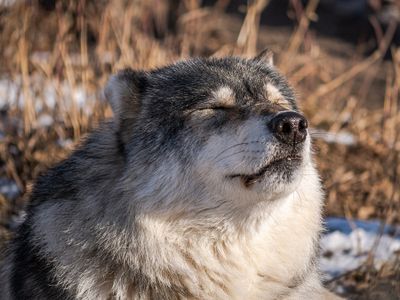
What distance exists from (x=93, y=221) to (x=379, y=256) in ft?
8.88

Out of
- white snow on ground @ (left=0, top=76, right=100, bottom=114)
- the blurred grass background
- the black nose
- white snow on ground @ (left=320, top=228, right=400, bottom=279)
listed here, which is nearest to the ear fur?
the black nose

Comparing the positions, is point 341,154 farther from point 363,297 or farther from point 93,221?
point 93,221

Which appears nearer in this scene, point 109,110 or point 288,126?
point 288,126

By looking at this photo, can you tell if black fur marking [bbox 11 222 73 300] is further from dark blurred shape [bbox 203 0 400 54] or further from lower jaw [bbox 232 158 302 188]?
dark blurred shape [bbox 203 0 400 54]

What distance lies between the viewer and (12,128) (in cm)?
674

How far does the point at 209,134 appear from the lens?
377 cm

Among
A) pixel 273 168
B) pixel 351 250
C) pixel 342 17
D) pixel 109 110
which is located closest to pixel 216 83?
pixel 273 168

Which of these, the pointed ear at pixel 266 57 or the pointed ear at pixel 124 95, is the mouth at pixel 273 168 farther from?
the pointed ear at pixel 266 57

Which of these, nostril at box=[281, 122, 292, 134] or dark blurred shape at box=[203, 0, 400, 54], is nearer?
nostril at box=[281, 122, 292, 134]

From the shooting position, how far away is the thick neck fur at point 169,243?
3711mm

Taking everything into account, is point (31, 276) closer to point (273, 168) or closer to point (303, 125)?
point (273, 168)

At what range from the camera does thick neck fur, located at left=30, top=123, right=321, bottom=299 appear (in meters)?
3.71

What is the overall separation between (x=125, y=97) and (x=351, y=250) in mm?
2580

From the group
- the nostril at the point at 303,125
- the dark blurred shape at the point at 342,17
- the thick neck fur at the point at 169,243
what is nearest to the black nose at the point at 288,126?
the nostril at the point at 303,125
